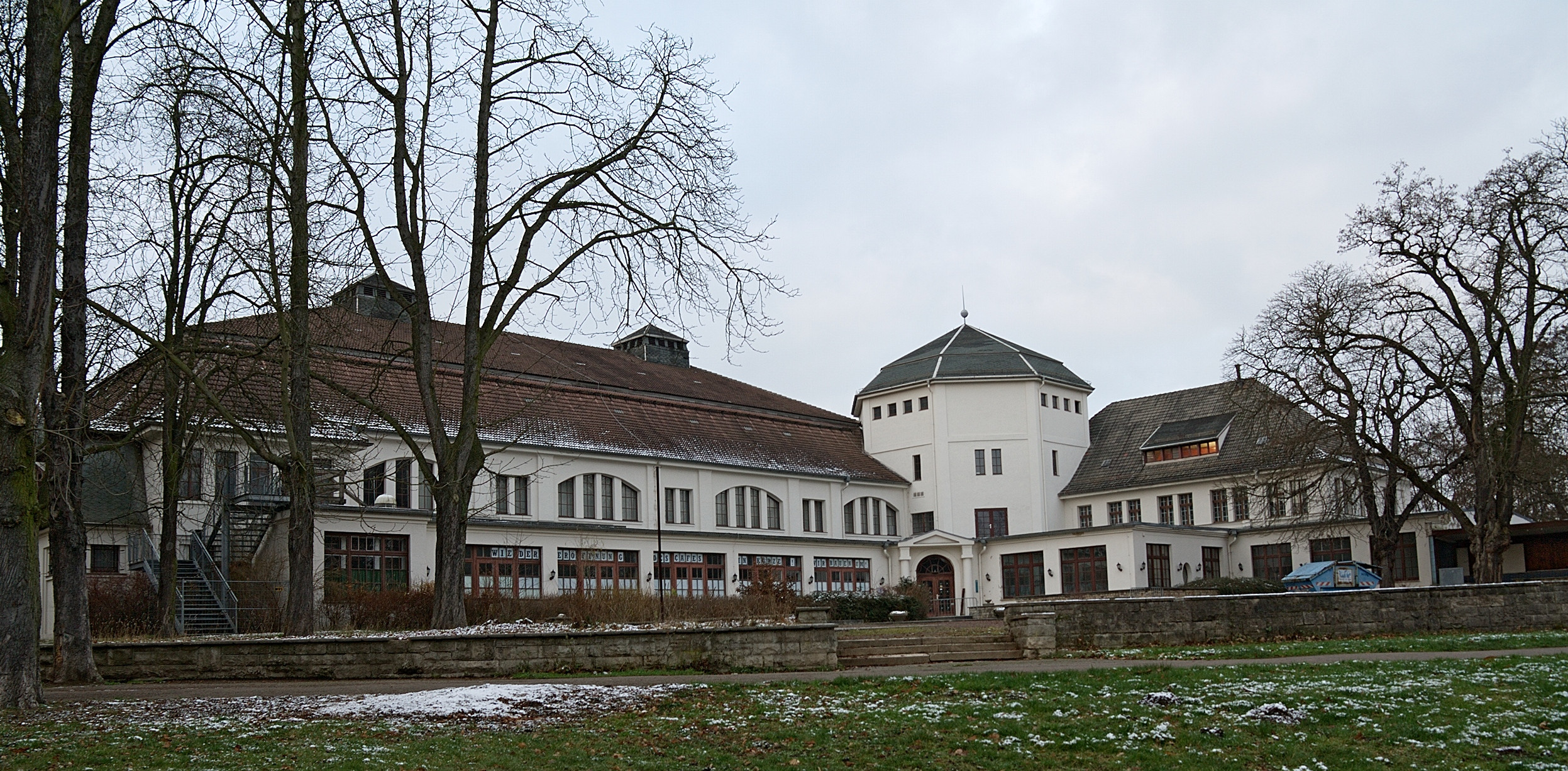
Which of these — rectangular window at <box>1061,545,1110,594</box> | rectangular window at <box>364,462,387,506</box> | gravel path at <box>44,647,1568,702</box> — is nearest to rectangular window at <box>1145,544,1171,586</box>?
rectangular window at <box>1061,545,1110,594</box>

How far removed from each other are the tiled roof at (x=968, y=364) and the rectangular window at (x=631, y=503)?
51.7 ft

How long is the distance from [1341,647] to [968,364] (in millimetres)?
36209

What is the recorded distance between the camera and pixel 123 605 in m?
29.3

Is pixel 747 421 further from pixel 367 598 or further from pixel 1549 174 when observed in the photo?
pixel 1549 174

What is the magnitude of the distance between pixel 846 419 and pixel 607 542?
60.0 ft

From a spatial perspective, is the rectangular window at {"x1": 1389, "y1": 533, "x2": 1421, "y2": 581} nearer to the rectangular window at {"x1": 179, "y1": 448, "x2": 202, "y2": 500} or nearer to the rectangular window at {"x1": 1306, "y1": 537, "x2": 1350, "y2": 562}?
the rectangular window at {"x1": 1306, "y1": 537, "x2": 1350, "y2": 562}

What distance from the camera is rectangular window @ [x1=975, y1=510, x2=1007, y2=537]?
177ft

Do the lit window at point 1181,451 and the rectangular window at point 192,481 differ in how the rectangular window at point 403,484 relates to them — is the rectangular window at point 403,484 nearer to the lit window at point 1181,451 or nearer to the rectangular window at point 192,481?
the rectangular window at point 192,481

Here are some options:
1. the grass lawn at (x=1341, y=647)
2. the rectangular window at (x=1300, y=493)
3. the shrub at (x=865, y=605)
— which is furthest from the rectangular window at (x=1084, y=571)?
the grass lawn at (x=1341, y=647)

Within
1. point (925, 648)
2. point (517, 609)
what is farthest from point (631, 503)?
point (925, 648)

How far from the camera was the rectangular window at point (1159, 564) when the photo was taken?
4666 centimetres

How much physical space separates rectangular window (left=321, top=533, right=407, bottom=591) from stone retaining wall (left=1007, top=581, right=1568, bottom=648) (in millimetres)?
20110

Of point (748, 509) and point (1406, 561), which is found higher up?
point (748, 509)

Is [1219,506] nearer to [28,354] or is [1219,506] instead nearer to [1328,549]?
[1328,549]
